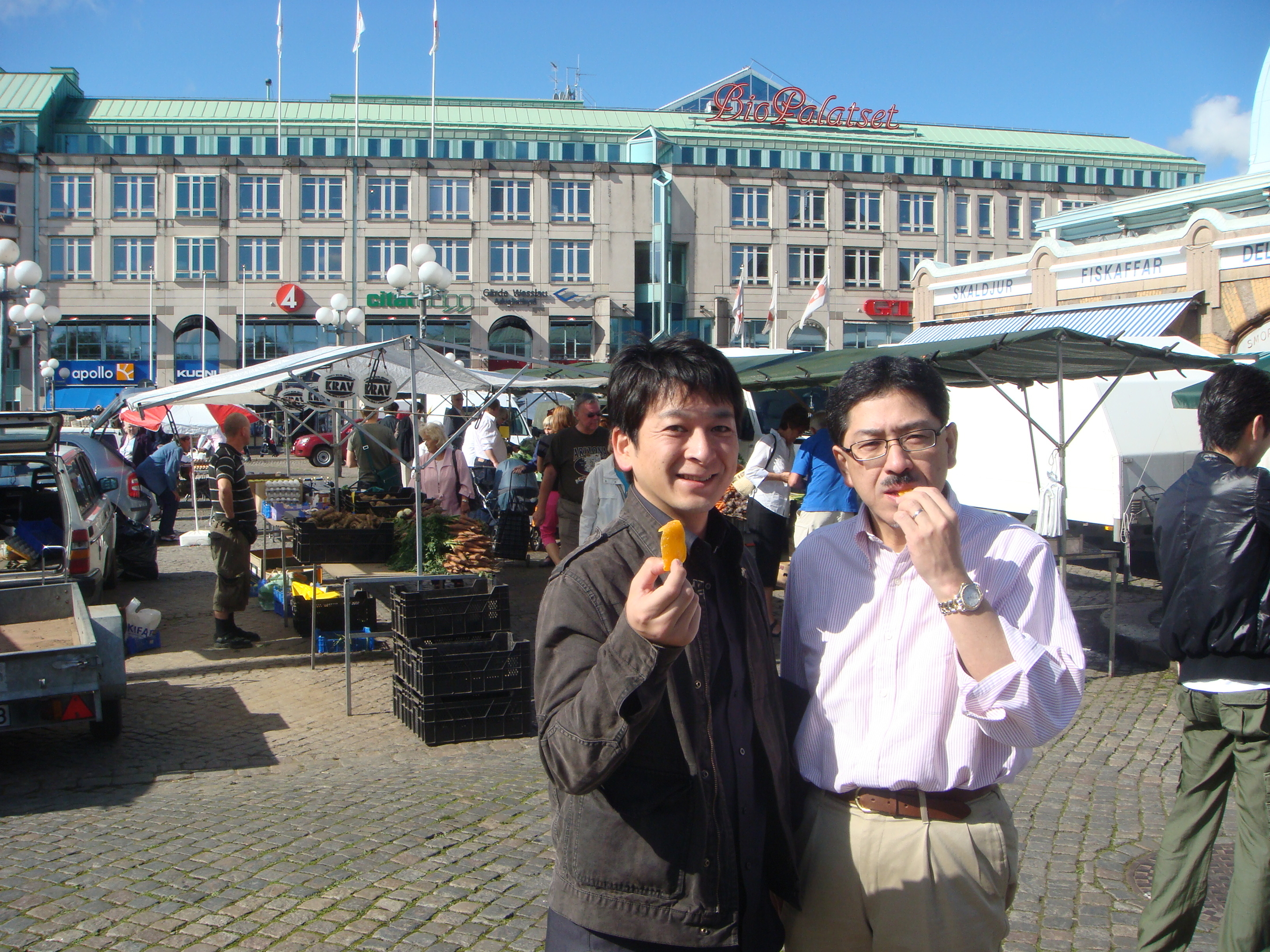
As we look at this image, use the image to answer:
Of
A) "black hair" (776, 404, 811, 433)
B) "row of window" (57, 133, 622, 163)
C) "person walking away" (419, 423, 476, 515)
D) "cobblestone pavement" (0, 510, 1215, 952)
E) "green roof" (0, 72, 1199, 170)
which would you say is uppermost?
"green roof" (0, 72, 1199, 170)

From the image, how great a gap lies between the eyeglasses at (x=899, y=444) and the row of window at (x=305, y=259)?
52.7 meters

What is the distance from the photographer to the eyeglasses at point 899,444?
206 cm

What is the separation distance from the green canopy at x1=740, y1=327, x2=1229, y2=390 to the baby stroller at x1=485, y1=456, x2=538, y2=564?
550cm

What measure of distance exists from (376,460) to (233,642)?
395 cm

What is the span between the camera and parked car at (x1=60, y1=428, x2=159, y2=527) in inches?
535

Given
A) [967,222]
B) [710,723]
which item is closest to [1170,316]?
[710,723]

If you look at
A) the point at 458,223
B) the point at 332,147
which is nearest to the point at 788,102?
the point at 458,223

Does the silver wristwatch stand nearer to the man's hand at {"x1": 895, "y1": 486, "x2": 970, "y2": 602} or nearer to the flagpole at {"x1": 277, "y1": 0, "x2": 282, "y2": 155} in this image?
the man's hand at {"x1": 895, "y1": 486, "x2": 970, "y2": 602}

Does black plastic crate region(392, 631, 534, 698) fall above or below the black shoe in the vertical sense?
above

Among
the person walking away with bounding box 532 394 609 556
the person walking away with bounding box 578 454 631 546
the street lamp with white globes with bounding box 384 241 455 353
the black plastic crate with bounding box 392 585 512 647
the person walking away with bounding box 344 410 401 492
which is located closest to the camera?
the black plastic crate with bounding box 392 585 512 647

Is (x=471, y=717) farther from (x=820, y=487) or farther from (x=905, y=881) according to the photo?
(x=905, y=881)

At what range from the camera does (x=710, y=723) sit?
71.5 inches

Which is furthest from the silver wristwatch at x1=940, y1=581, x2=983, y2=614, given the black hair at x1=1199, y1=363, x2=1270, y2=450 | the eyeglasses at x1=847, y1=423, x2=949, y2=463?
the black hair at x1=1199, y1=363, x2=1270, y2=450

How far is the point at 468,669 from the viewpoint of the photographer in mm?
6590
